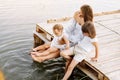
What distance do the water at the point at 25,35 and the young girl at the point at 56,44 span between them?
554 millimetres

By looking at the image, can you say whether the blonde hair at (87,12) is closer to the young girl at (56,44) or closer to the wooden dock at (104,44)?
the young girl at (56,44)

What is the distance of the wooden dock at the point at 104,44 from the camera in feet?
19.2

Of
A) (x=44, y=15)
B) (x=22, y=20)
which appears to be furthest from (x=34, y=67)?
(x=44, y=15)

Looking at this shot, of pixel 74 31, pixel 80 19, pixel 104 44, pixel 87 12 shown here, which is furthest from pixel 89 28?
pixel 104 44

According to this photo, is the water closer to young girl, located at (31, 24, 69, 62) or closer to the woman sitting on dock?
young girl, located at (31, 24, 69, 62)

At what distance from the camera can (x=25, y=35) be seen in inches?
376

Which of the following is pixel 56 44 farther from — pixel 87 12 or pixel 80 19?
pixel 87 12

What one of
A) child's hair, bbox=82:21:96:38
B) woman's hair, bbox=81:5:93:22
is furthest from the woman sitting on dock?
child's hair, bbox=82:21:96:38

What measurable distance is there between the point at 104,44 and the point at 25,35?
3.33m

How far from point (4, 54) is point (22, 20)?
120 inches

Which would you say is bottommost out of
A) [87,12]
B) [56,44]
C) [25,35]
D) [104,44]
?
[25,35]

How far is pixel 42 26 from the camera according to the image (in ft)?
26.6

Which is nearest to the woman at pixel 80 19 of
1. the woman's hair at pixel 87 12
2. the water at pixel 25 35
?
the woman's hair at pixel 87 12

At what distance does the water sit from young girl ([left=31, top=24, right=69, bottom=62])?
554 mm
